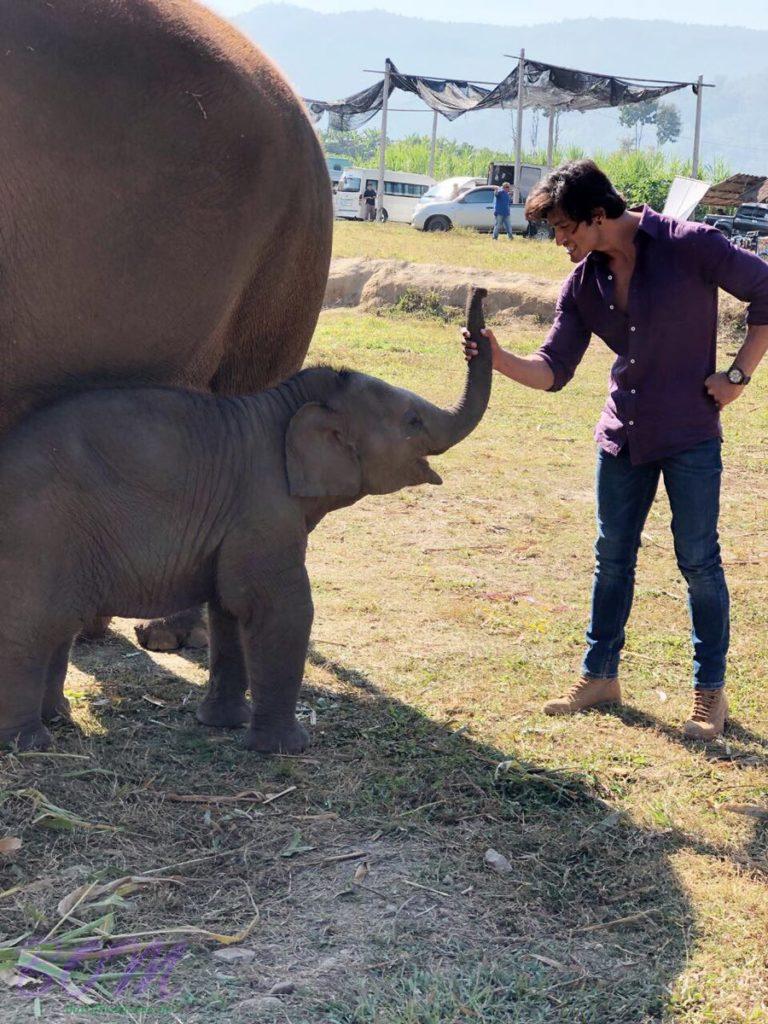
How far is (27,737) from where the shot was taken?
14.6 ft

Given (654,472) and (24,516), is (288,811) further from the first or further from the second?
(654,472)

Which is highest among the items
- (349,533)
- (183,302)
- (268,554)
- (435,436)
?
(183,302)

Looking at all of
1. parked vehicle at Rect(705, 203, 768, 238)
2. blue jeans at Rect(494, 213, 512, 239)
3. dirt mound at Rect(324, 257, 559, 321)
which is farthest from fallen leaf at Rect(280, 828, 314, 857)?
blue jeans at Rect(494, 213, 512, 239)

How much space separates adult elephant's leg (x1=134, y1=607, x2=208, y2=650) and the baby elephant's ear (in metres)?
1.41

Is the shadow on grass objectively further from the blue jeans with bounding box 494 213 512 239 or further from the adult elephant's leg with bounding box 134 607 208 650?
the blue jeans with bounding box 494 213 512 239

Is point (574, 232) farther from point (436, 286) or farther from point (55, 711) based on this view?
point (436, 286)

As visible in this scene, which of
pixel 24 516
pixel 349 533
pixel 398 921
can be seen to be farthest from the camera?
pixel 349 533

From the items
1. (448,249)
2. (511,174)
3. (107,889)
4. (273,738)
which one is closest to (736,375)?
(273,738)

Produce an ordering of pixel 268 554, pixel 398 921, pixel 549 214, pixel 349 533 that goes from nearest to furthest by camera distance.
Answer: pixel 398 921 → pixel 268 554 → pixel 549 214 → pixel 349 533

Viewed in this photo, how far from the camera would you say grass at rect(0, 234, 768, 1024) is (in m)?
3.28

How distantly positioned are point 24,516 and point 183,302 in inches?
35.0

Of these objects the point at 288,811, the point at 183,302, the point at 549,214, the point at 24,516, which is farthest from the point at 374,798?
the point at 549,214

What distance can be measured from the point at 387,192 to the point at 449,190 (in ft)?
21.6

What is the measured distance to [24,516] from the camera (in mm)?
4203
